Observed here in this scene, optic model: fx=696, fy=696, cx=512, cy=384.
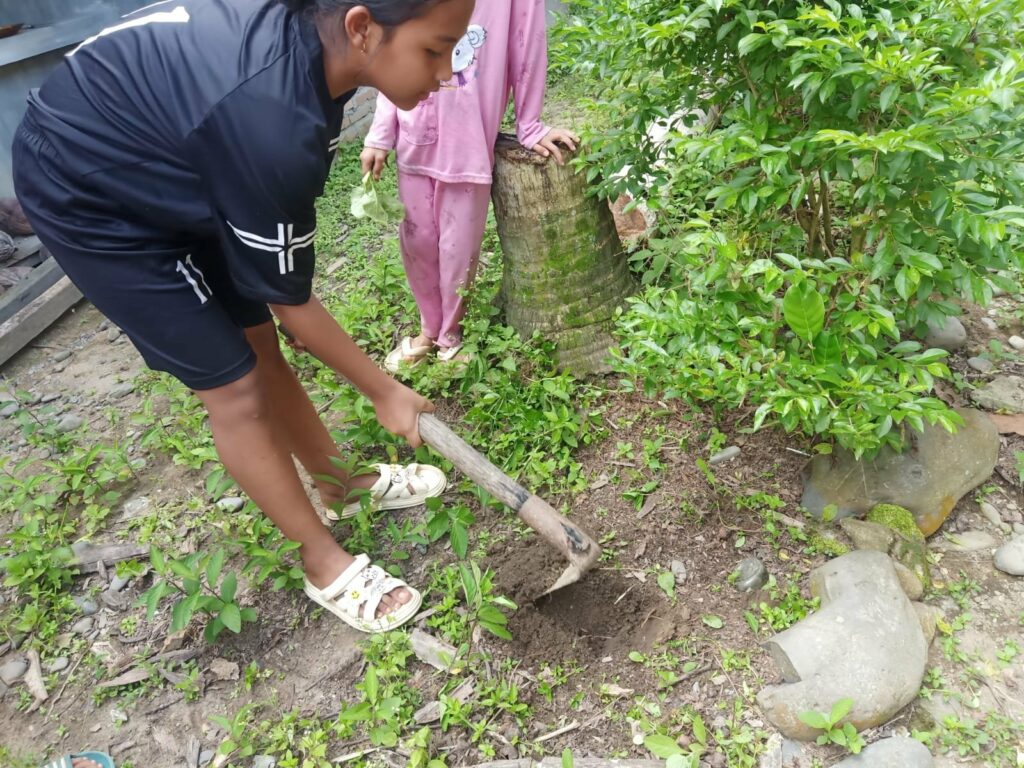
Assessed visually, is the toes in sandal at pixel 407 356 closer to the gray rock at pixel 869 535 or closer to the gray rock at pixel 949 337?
the gray rock at pixel 869 535

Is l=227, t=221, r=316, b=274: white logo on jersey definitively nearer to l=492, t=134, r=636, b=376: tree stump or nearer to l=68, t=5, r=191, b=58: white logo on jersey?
l=68, t=5, r=191, b=58: white logo on jersey

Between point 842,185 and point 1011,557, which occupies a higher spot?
point 842,185

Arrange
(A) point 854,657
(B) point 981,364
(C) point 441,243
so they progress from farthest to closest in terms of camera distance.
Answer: (C) point 441,243 → (B) point 981,364 → (A) point 854,657

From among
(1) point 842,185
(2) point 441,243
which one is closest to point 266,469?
(2) point 441,243

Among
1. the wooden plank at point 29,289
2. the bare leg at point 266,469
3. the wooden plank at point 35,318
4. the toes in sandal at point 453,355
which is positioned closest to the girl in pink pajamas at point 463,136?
the toes in sandal at point 453,355

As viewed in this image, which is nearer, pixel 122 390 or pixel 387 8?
pixel 387 8

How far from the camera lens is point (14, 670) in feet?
8.47

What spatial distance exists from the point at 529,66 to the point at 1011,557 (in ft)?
8.50

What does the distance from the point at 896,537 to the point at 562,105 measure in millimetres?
5175

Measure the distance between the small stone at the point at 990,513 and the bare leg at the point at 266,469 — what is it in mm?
2103

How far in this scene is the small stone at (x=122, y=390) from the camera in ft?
12.8

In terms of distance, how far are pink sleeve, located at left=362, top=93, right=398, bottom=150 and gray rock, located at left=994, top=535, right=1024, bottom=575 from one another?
9.40ft

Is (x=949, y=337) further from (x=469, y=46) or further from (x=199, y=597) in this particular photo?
(x=199, y=597)

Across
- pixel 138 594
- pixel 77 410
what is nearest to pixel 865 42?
pixel 138 594
